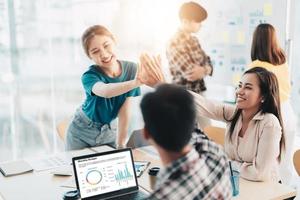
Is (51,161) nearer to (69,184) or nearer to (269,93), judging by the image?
(69,184)

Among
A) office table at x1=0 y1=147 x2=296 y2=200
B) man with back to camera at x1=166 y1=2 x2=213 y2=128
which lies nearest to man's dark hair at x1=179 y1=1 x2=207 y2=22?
man with back to camera at x1=166 y1=2 x2=213 y2=128

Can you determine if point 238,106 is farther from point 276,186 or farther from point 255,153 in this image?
point 276,186

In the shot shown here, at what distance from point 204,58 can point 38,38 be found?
159 centimetres

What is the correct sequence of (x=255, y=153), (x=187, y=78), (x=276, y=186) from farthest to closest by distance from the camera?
1. (x=187, y=78)
2. (x=255, y=153)
3. (x=276, y=186)

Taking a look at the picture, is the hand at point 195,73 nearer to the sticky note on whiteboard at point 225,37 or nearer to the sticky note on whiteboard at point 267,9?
the sticky note on whiteboard at point 225,37

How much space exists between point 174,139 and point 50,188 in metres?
1.07

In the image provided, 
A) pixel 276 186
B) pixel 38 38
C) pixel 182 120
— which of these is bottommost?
pixel 276 186

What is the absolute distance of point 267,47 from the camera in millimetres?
3271

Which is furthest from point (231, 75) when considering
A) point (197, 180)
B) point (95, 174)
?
point (197, 180)

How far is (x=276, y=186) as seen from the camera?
2.06 meters

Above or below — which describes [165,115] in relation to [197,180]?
above

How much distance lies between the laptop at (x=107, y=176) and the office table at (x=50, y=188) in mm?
109

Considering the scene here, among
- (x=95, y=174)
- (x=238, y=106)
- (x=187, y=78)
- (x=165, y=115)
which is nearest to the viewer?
(x=165, y=115)

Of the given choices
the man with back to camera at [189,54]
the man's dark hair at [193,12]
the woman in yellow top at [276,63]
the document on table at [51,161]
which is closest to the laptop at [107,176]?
the document on table at [51,161]
